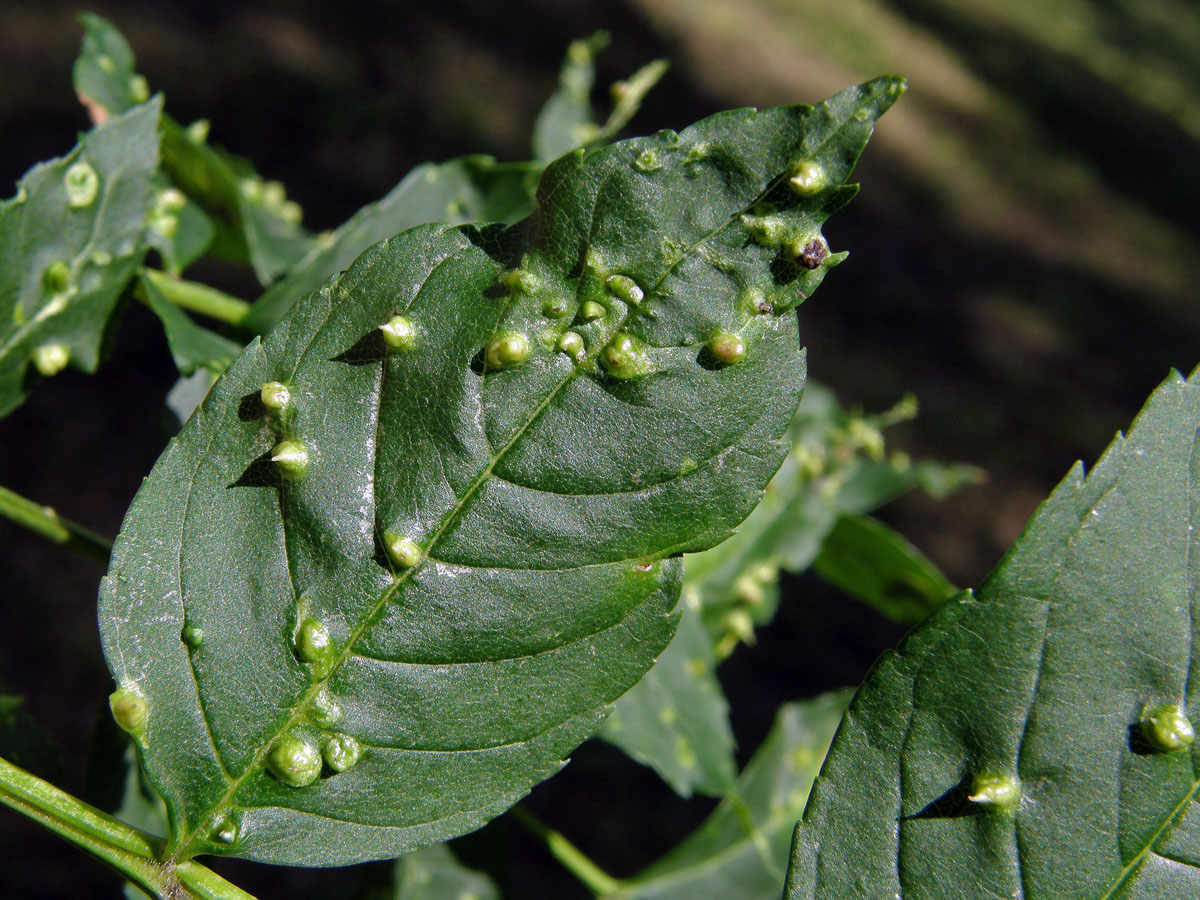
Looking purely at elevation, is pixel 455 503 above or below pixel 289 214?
above

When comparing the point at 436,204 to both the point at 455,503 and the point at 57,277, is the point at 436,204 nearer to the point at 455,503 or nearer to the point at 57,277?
the point at 57,277

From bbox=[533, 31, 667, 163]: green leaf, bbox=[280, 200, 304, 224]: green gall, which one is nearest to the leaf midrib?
bbox=[533, 31, 667, 163]: green leaf

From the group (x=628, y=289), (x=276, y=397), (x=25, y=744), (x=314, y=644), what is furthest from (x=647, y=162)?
(x=25, y=744)

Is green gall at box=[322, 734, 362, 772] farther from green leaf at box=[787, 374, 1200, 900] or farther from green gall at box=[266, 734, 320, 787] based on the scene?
green leaf at box=[787, 374, 1200, 900]

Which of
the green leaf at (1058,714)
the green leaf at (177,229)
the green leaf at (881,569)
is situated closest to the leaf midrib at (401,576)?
the green leaf at (1058,714)

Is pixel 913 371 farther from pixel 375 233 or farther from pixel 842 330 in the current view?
pixel 375 233
